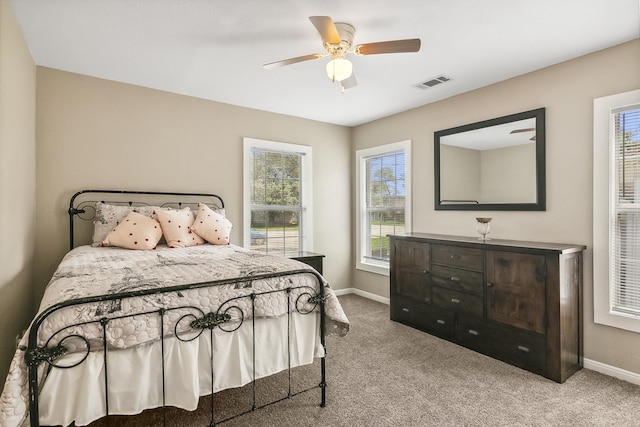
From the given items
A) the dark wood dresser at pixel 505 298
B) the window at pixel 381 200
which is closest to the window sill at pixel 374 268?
the window at pixel 381 200

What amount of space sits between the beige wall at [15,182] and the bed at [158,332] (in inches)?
15.2

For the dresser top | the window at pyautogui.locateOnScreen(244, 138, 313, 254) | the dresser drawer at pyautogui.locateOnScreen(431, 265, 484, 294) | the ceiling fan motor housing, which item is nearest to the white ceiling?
the ceiling fan motor housing

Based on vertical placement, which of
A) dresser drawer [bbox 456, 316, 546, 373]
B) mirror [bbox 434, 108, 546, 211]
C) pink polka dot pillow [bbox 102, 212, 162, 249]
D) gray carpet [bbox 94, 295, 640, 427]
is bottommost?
gray carpet [bbox 94, 295, 640, 427]

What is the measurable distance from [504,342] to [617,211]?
1.33 m

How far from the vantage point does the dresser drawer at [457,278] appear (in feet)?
9.69

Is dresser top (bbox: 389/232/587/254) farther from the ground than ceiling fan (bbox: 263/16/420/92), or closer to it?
closer to it

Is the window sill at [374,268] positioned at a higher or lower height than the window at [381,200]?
lower

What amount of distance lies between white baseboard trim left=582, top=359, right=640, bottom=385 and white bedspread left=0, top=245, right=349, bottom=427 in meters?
2.10

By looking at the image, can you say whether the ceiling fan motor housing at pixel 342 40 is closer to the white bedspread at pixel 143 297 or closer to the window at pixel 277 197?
the white bedspread at pixel 143 297

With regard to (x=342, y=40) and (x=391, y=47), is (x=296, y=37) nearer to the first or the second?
(x=342, y=40)

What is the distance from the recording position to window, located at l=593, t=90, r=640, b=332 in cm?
247

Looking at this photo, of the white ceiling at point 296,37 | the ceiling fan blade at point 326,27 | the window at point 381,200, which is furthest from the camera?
the window at point 381,200

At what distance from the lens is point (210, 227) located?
3301mm

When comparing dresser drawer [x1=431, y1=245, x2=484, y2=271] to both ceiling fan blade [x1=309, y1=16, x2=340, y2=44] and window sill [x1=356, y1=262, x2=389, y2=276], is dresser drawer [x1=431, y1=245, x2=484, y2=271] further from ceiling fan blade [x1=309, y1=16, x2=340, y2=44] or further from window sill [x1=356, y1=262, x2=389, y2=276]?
ceiling fan blade [x1=309, y1=16, x2=340, y2=44]
